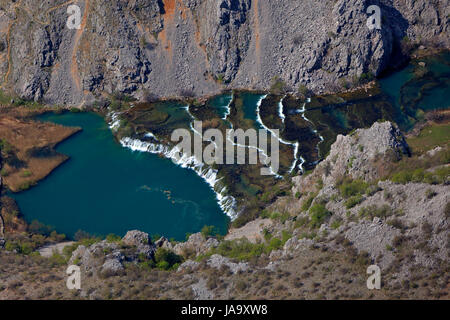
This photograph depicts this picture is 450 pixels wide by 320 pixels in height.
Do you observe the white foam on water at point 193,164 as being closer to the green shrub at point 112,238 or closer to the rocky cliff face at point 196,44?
the green shrub at point 112,238

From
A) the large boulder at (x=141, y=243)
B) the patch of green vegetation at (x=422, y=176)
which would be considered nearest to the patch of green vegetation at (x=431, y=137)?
the patch of green vegetation at (x=422, y=176)

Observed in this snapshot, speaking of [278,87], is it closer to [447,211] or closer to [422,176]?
[422,176]

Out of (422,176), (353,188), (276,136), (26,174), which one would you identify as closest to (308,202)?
(353,188)

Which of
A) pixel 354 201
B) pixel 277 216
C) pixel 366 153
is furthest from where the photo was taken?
pixel 277 216

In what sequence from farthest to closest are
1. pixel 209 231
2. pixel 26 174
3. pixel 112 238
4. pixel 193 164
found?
pixel 26 174 < pixel 193 164 < pixel 209 231 < pixel 112 238

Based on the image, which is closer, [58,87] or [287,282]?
[287,282]

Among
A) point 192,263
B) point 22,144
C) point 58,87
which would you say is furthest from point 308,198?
point 58,87
